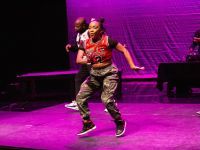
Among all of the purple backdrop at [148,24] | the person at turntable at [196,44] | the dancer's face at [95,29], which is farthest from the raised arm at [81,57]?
the purple backdrop at [148,24]

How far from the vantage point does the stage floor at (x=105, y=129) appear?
585 cm

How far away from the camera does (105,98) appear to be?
614 centimetres

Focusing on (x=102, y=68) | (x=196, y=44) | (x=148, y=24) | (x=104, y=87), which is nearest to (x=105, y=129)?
(x=104, y=87)

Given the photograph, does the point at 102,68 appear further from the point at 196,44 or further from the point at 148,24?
the point at 148,24

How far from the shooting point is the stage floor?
585 cm

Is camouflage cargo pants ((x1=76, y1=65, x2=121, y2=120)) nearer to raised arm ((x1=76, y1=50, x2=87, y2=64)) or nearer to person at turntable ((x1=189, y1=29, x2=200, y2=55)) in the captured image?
raised arm ((x1=76, y1=50, x2=87, y2=64))

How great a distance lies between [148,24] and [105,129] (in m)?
7.49

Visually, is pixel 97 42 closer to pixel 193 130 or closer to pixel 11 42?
pixel 193 130

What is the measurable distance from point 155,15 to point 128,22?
3.17 ft

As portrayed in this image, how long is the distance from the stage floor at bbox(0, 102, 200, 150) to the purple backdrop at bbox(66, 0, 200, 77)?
487 cm

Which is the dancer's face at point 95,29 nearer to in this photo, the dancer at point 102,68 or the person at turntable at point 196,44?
the dancer at point 102,68

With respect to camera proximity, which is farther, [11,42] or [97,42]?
[11,42]

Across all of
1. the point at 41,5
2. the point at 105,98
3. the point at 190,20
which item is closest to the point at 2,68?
the point at 41,5

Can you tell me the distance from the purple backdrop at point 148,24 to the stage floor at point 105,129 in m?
4.87
